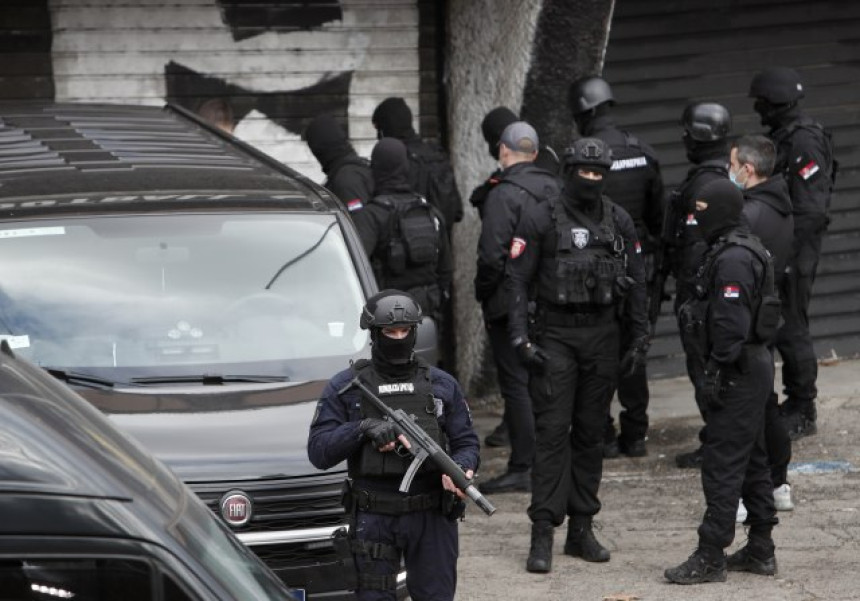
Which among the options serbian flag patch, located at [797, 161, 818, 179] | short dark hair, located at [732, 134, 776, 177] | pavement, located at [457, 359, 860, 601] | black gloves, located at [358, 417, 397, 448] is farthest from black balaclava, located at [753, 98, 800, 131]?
black gloves, located at [358, 417, 397, 448]

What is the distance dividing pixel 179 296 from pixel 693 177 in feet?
10.8

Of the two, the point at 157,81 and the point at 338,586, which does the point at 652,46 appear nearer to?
the point at 157,81

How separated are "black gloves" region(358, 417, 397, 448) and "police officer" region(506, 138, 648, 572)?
1.93 meters

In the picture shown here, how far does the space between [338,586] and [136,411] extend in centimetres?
98

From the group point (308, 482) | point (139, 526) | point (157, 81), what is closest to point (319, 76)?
point (157, 81)

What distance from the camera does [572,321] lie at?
7.00 m

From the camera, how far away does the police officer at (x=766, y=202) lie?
25.0 ft

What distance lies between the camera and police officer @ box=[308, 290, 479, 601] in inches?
206

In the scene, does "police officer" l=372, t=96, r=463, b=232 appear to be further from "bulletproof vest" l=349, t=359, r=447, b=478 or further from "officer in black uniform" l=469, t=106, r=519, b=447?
"bulletproof vest" l=349, t=359, r=447, b=478

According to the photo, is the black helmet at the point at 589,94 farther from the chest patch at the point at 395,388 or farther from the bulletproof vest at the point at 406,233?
the chest patch at the point at 395,388

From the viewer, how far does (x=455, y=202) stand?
989cm

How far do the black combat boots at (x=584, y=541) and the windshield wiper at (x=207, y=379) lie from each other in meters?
1.87

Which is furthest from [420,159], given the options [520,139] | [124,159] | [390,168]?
[124,159]

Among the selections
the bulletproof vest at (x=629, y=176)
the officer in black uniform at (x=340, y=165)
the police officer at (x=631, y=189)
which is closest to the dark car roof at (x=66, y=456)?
the officer in black uniform at (x=340, y=165)
